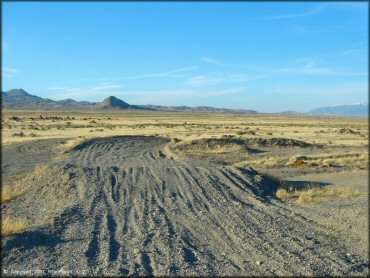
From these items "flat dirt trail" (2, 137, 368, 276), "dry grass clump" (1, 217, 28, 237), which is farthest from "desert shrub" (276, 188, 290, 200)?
"dry grass clump" (1, 217, 28, 237)

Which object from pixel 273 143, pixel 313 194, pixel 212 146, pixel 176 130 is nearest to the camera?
pixel 313 194

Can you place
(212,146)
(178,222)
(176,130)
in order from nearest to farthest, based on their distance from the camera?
(178,222), (212,146), (176,130)

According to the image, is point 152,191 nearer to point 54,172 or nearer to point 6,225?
point 54,172

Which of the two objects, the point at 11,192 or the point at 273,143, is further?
the point at 273,143

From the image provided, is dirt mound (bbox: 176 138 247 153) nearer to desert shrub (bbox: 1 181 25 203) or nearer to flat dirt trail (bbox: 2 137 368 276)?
flat dirt trail (bbox: 2 137 368 276)

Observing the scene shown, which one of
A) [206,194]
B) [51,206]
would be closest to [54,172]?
[51,206]

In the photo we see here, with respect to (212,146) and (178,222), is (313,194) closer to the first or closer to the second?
(178,222)

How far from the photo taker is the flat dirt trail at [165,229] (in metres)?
A: 10.7

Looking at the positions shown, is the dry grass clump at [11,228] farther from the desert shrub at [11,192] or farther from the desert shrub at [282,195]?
the desert shrub at [282,195]

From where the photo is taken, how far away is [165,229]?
13750 mm

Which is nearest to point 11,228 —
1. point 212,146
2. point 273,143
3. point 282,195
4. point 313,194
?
point 282,195

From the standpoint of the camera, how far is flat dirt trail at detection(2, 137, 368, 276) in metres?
10.7

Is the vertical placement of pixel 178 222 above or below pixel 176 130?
above

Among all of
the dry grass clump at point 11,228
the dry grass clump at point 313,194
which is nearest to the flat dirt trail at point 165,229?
the dry grass clump at point 11,228
